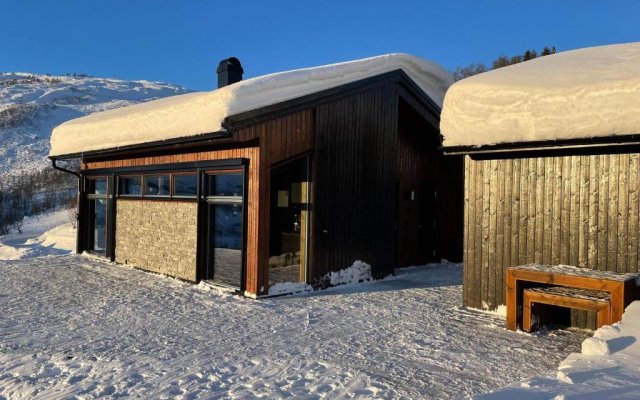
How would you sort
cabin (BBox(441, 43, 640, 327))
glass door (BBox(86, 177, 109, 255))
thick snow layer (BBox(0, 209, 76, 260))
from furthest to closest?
1. thick snow layer (BBox(0, 209, 76, 260))
2. glass door (BBox(86, 177, 109, 255))
3. cabin (BBox(441, 43, 640, 327))

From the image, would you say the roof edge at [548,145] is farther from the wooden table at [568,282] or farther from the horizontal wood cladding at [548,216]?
the wooden table at [568,282]

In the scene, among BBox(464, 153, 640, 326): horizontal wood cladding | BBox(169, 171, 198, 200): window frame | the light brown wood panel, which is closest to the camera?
BBox(464, 153, 640, 326): horizontal wood cladding

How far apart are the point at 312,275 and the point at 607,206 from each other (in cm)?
506

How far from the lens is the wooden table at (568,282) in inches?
213

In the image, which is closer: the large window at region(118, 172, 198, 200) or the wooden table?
the wooden table

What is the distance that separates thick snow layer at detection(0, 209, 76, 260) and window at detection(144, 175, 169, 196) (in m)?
8.61

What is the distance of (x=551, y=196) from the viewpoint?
6.82m

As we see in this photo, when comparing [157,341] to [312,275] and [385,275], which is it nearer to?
[312,275]

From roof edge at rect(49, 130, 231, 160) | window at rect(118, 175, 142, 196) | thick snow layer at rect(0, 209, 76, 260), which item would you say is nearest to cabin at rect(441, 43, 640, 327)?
roof edge at rect(49, 130, 231, 160)

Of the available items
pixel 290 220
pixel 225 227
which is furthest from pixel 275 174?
pixel 225 227

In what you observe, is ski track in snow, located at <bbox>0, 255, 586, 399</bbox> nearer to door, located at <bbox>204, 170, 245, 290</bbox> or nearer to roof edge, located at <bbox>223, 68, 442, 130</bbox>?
door, located at <bbox>204, 170, 245, 290</bbox>

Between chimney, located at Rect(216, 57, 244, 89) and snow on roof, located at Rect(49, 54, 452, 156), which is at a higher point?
chimney, located at Rect(216, 57, 244, 89)

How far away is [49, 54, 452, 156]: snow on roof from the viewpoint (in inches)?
324

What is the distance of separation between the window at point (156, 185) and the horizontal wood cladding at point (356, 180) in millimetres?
3644
